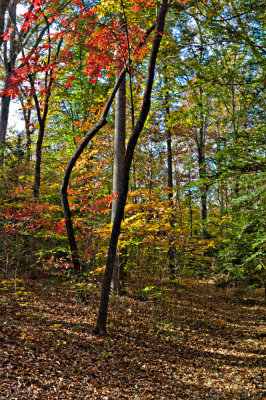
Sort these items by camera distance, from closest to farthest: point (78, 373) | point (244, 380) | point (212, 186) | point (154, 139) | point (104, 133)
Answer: point (78, 373) < point (244, 380) < point (212, 186) < point (104, 133) < point (154, 139)

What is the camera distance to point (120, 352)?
5.50m

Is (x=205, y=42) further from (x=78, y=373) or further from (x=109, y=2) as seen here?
(x=78, y=373)

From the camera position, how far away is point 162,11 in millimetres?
5586

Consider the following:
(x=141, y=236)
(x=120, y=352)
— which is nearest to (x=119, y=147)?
(x=141, y=236)

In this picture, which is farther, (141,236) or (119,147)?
(119,147)

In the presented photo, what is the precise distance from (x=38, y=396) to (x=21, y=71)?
16.8 ft

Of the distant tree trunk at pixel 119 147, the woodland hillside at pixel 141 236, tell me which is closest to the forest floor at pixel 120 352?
the woodland hillside at pixel 141 236

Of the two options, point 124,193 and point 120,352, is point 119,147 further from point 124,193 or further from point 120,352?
point 120,352

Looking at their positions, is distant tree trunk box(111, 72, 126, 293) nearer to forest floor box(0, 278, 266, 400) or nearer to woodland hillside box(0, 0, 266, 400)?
woodland hillside box(0, 0, 266, 400)

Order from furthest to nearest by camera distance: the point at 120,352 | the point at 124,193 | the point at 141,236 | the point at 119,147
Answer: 1. the point at 119,147
2. the point at 141,236
3. the point at 124,193
4. the point at 120,352

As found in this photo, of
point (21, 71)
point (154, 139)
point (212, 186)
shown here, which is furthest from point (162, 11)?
point (154, 139)

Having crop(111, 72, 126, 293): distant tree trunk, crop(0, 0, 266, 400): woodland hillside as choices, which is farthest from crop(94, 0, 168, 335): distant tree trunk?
crop(111, 72, 126, 293): distant tree trunk

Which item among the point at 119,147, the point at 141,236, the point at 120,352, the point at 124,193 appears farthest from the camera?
the point at 119,147

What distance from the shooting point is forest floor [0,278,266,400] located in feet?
13.3
